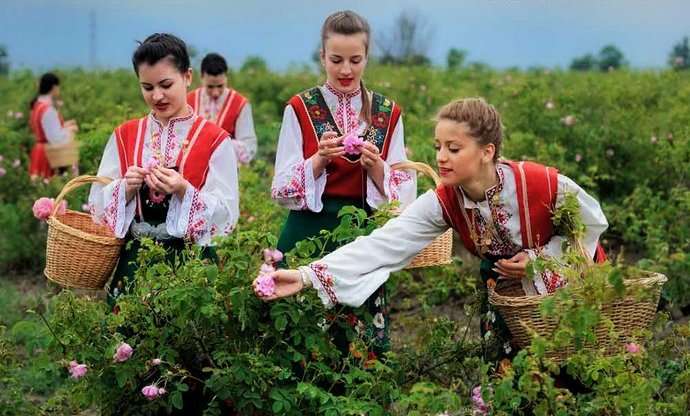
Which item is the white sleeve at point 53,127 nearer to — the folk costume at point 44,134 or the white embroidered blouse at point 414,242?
the folk costume at point 44,134

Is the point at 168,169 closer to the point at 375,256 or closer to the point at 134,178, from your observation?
the point at 134,178

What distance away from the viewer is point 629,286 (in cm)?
344

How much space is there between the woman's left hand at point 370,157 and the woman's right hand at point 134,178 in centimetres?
77

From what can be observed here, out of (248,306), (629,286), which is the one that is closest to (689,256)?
(629,286)

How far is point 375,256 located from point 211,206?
2.58 ft

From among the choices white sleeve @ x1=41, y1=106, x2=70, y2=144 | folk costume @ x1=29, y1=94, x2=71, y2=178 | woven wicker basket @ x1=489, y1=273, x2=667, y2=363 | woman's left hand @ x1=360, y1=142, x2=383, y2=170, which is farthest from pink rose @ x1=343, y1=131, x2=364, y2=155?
white sleeve @ x1=41, y1=106, x2=70, y2=144

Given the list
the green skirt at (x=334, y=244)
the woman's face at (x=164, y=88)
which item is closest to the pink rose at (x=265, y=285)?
the green skirt at (x=334, y=244)

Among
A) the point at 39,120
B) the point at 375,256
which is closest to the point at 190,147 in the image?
the point at 375,256

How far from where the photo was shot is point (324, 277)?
3637 mm

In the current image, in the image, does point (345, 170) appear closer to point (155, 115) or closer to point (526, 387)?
point (155, 115)

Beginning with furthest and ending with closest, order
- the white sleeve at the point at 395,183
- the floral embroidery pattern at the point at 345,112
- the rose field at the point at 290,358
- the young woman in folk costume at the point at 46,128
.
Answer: the young woman in folk costume at the point at 46,128, the floral embroidery pattern at the point at 345,112, the white sleeve at the point at 395,183, the rose field at the point at 290,358

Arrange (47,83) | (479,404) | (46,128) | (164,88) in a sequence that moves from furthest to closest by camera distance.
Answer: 1. (47,83)
2. (46,128)
3. (164,88)
4. (479,404)

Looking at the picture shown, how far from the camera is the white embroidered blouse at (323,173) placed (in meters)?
4.38

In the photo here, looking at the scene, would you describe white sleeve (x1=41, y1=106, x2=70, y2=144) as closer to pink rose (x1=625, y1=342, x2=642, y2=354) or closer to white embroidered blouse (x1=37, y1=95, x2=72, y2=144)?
white embroidered blouse (x1=37, y1=95, x2=72, y2=144)
